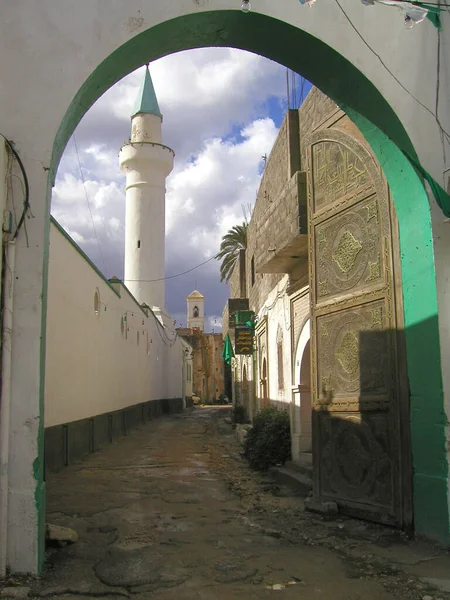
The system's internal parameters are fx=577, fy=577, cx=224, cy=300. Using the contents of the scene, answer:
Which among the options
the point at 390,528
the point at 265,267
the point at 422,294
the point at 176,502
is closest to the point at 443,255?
the point at 422,294

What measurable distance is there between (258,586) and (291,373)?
20.0ft

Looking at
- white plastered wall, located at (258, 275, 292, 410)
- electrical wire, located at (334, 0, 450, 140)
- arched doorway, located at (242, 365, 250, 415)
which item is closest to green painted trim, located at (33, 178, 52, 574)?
electrical wire, located at (334, 0, 450, 140)

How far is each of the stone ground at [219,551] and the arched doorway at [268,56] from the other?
0.44m

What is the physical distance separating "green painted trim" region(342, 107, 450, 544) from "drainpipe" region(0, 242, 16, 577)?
3.33m

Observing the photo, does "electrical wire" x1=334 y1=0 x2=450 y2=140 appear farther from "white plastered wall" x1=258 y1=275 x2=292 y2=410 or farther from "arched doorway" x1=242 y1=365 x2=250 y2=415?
"arched doorway" x1=242 y1=365 x2=250 y2=415

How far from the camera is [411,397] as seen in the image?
509 cm

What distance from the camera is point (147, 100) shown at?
2958 cm

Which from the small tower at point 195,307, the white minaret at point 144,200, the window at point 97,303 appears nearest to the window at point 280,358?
the window at point 97,303

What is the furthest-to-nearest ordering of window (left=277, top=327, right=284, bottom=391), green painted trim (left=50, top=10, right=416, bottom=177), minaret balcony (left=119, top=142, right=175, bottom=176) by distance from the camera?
minaret balcony (left=119, top=142, right=175, bottom=176) < window (left=277, top=327, right=284, bottom=391) < green painted trim (left=50, top=10, right=416, bottom=177)

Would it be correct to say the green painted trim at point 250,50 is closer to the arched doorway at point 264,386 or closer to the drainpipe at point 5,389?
the drainpipe at point 5,389

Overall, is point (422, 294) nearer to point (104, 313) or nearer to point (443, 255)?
point (443, 255)

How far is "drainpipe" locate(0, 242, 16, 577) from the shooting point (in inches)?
155

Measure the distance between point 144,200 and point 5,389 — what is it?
83.3 ft

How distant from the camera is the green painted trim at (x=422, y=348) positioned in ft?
15.6
